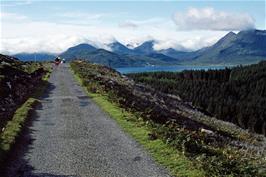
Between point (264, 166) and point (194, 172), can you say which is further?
point (264, 166)

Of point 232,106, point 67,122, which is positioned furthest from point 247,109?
point 67,122

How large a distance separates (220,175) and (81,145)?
313 inches

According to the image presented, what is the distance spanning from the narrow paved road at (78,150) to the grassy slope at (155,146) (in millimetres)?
405

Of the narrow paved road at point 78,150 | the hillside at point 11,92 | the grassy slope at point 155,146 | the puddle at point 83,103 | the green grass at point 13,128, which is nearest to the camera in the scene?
the grassy slope at point 155,146

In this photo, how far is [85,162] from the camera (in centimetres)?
1792

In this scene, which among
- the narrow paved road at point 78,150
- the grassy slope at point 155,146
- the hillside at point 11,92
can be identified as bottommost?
the narrow paved road at point 78,150

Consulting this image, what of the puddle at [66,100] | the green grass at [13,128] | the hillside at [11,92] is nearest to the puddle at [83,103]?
the puddle at [66,100]

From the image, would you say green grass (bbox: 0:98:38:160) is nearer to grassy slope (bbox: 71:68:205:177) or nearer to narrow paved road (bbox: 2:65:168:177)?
narrow paved road (bbox: 2:65:168:177)

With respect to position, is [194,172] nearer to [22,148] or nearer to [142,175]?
[142,175]

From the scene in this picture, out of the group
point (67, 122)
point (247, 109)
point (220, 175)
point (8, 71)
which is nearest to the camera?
point (220, 175)

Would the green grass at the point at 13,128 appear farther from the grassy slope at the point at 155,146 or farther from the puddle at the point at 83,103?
the grassy slope at the point at 155,146

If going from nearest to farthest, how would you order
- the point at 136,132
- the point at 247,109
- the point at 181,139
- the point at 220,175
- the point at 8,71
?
the point at 220,175, the point at 181,139, the point at 136,132, the point at 8,71, the point at 247,109

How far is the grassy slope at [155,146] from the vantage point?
16328 mm

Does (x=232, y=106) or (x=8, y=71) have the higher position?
(x=8, y=71)
